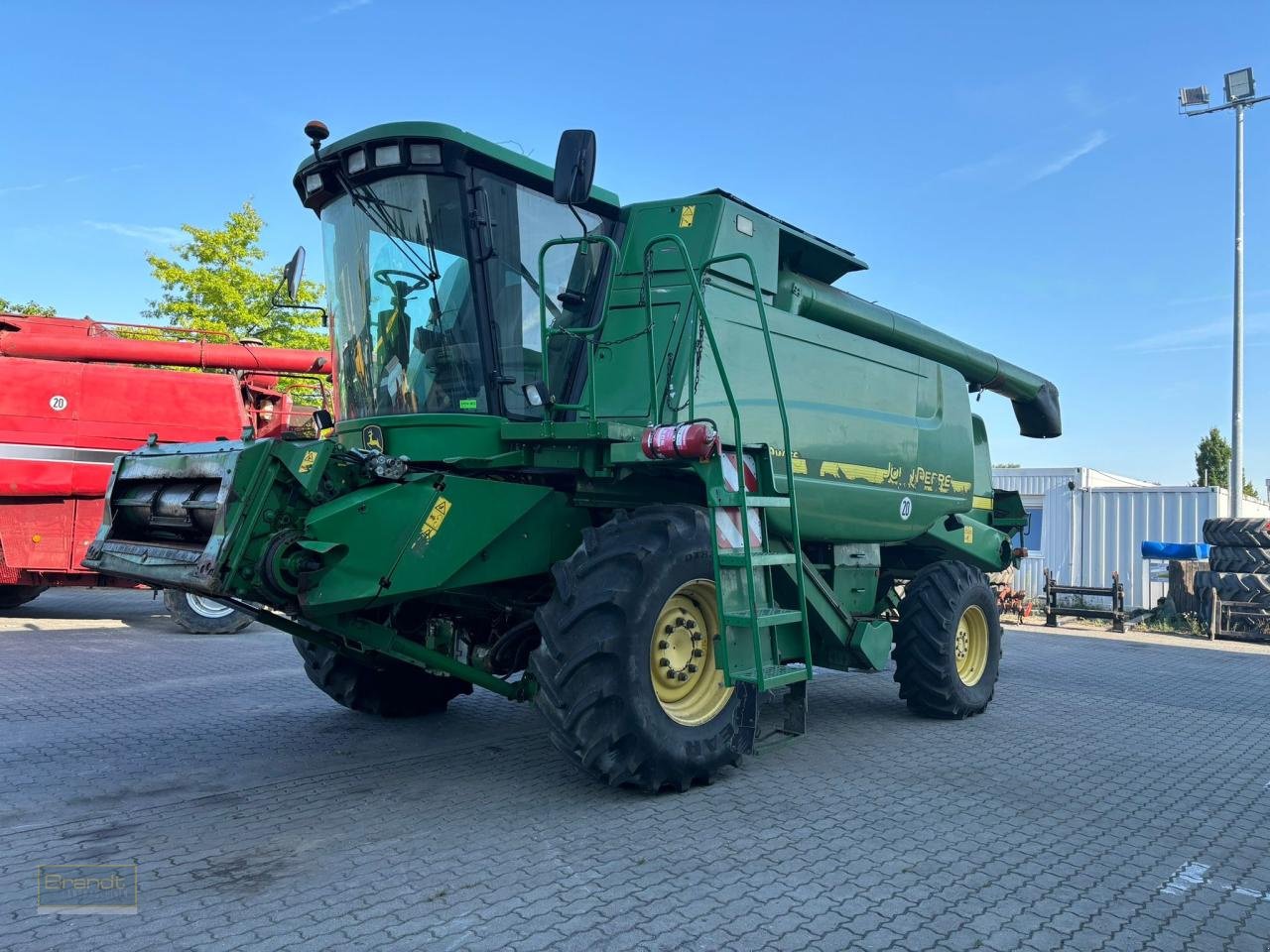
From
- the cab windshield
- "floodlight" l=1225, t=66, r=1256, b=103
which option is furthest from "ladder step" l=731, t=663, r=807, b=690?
"floodlight" l=1225, t=66, r=1256, b=103

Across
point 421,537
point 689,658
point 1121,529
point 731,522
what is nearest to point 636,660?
point 689,658

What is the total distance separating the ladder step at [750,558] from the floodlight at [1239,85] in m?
21.3

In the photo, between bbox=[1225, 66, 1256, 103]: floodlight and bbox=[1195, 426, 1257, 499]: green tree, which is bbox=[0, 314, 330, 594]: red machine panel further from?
bbox=[1195, 426, 1257, 499]: green tree

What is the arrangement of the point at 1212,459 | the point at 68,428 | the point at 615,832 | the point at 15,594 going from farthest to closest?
the point at 1212,459, the point at 15,594, the point at 68,428, the point at 615,832

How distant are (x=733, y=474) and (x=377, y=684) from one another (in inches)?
123

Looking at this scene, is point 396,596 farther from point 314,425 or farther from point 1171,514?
point 1171,514

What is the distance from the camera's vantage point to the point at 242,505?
4.25 metres

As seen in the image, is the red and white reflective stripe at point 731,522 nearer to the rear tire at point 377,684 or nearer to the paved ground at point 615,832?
the paved ground at point 615,832

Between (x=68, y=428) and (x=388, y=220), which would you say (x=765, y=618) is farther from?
(x=68, y=428)

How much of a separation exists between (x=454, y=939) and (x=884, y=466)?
186 inches

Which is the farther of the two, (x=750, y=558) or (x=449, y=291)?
(x=449, y=291)

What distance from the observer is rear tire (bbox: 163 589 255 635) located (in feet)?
37.7

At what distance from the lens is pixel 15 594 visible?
43.4 feet
